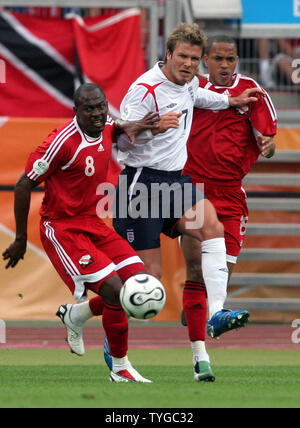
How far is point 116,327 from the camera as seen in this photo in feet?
23.7

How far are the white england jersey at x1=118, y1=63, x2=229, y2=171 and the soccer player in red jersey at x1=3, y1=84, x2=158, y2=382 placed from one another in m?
0.13

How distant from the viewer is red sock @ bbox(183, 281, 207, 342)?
7.40 m

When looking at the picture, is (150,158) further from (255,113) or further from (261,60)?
(261,60)

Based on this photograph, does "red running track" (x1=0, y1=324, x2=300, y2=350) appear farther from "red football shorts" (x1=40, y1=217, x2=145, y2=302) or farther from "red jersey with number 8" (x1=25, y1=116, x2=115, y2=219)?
"red jersey with number 8" (x1=25, y1=116, x2=115, y2=219)

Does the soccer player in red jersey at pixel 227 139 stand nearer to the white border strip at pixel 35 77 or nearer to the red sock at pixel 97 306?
the red sock at pixel 97 306

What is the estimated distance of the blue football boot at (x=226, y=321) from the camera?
21.9ft

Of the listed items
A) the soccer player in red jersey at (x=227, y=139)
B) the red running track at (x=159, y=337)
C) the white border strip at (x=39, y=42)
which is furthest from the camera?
the white border strip at (x=39, y=42)

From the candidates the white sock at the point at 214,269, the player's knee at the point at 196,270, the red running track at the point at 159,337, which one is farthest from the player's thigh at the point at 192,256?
the red running track at the point at 159,337

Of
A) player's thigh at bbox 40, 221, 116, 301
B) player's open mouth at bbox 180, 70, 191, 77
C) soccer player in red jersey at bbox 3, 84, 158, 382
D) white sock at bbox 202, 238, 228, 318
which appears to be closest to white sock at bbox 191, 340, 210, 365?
white sock at bbox 202, 238, 228, 318

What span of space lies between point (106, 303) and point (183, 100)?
1610mm

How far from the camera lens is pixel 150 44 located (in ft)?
40.8

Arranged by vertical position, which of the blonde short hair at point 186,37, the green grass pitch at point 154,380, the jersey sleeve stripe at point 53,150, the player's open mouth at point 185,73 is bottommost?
the green grass pitch at point 154,380

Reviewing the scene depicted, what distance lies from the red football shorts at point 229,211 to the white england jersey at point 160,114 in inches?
29.3

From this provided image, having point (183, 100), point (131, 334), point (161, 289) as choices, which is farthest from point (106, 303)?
point (131, 334)
